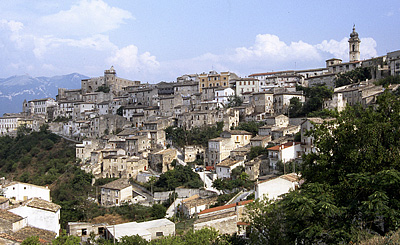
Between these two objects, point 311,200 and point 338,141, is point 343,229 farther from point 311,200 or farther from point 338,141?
point 338,141

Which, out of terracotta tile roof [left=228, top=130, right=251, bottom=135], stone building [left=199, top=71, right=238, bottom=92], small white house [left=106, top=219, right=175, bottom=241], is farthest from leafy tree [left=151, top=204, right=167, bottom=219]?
stone building [left=199, top=71, right=238, bottom=92]

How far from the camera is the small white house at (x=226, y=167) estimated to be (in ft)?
132

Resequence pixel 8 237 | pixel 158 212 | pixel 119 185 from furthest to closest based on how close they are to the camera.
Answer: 1. pixel 119 185
2. pixel 158 212
3. pixel 8 237

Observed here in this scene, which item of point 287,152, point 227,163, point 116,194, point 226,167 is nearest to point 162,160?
point 116,194

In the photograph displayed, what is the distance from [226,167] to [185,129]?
16.0 m

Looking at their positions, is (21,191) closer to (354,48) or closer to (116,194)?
(116,194)

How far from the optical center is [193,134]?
5225 centimetres

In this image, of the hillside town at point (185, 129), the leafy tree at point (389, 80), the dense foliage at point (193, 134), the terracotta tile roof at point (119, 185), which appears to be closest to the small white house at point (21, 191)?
the hillside town at point (185, 129)

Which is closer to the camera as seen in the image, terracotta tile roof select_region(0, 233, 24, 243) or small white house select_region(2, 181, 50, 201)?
terracotta tile roof select_region(0, 233, 24, 243)

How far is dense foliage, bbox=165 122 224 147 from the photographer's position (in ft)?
164

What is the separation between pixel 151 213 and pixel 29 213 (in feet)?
47.5

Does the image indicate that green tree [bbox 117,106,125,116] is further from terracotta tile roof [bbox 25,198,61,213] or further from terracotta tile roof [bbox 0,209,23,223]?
terracotta tile roof [bbox 0,209,23,223]

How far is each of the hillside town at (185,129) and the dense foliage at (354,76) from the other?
91 cm

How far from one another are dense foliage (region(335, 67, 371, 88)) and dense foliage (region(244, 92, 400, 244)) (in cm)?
3994
